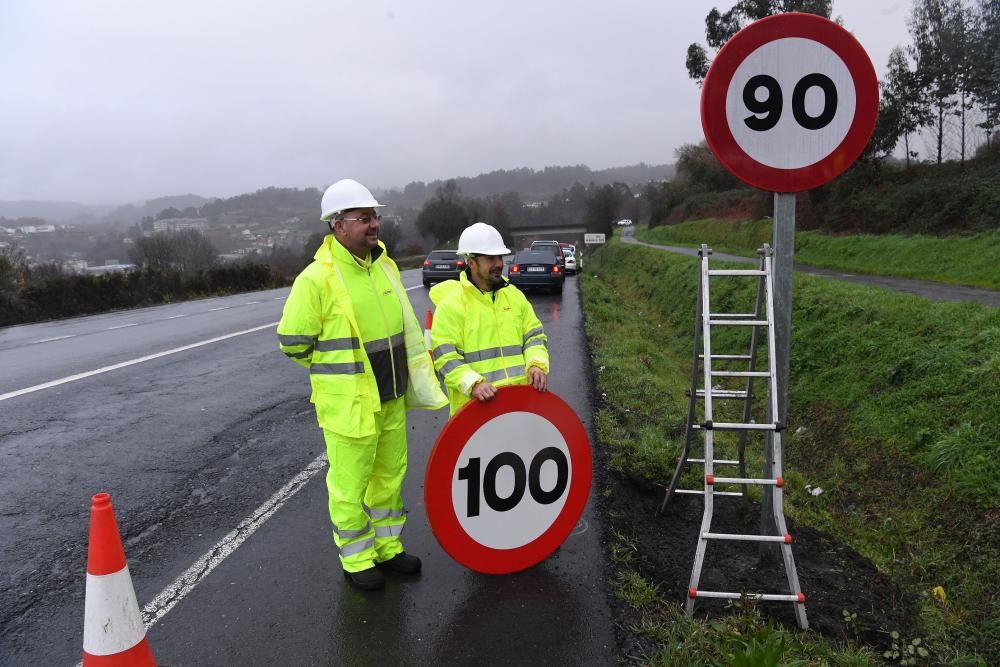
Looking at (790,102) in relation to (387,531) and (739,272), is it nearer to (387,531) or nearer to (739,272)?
(739,272)

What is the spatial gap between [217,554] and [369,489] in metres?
0.98

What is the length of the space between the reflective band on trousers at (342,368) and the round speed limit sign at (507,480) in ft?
1.92

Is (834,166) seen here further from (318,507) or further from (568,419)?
(318,507)

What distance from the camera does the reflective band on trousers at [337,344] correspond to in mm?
3398

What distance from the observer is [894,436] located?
5.07m

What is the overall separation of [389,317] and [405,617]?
1.57 m

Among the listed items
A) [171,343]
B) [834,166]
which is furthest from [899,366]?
[171,343]

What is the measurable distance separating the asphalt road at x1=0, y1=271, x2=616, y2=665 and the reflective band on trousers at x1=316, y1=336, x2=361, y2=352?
126 cm

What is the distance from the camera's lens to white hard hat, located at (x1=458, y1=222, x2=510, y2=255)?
365 centimetres

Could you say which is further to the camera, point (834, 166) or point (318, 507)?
point (318, 507)

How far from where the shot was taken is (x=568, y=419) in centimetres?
354

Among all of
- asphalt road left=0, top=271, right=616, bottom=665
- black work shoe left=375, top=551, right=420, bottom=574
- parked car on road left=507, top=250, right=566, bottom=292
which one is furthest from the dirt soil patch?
parked car on road left=507, top=250, right=566, bottom=292

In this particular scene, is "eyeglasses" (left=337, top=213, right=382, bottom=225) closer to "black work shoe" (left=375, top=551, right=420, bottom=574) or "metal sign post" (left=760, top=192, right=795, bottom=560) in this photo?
"black work shoe" (left=375, top=551, right=420, bottom=574)


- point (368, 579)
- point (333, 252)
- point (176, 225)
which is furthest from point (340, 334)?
point (176, 225)
